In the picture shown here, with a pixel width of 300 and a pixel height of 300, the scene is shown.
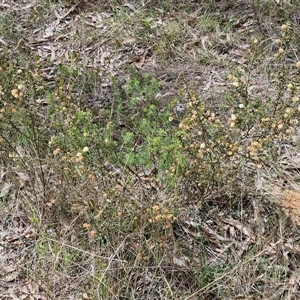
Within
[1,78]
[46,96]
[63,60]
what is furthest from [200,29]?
[1,78]

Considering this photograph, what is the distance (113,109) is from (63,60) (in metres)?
0.86

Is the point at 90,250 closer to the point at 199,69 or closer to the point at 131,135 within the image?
the point at 131,135

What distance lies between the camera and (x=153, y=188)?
2.89 meters

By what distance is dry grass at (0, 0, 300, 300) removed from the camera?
2.55 m

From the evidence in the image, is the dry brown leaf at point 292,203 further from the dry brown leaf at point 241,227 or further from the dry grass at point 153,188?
the dry brown leaf at point 241,227

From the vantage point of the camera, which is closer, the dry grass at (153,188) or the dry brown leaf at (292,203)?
the dry grass at (153,188)

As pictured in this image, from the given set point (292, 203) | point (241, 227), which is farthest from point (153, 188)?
point (292, 203)

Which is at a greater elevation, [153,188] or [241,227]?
[153,188]

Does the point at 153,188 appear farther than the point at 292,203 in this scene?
Yes

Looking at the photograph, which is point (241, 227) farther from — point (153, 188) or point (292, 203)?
point (153, 188)

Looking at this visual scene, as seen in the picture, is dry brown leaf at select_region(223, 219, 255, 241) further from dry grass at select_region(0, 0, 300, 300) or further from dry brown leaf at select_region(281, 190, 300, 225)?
dry brown leaf at select_region(281, 190, 300, 225)

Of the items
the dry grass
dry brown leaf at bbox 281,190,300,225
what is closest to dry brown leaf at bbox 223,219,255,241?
the dry grass

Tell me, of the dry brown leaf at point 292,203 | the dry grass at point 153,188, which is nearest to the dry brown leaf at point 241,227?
the dry grass at point 153,188

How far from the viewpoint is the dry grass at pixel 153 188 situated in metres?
2.55
